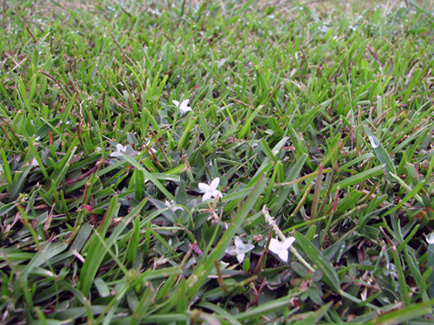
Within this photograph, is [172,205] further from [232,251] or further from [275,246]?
[275,246]

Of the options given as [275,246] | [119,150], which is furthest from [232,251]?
[119,150]

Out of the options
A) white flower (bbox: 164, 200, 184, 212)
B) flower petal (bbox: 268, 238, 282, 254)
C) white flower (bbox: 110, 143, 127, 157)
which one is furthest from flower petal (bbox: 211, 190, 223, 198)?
white flower (bbox: 110, 143, 127, 157)

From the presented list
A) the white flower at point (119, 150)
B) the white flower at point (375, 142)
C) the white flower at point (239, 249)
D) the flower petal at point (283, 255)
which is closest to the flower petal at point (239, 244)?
the white flower at point (239, 249)

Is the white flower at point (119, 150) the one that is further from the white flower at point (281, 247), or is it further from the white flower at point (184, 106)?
the white flower at point (281, 247)

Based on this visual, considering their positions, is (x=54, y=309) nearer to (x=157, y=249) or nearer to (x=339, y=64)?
(x=157, y=249)

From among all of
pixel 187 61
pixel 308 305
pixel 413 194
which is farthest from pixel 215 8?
pixel 308 305

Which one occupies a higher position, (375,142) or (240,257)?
(375,142)
